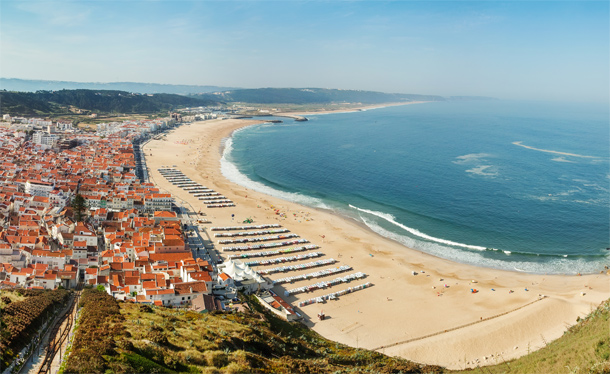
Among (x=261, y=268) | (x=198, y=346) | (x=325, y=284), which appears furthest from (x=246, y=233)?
(x=198, y=346)

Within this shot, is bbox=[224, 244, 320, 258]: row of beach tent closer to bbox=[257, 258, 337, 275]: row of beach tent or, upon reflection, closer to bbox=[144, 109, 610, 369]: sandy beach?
bbox=[144, 109, 610, 369]: sandy beach

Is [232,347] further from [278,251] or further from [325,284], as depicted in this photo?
[278,251]

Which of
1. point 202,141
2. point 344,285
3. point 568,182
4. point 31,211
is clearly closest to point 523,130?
point 568,182

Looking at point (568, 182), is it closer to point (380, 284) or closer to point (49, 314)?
point (380, 284)

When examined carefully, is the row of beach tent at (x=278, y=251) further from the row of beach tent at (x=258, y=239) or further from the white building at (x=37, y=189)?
the white building at (x=37, y=189)

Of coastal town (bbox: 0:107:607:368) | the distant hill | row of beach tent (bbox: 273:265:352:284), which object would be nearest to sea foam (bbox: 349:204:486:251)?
coastal town (bbox: 0:107:607:368)

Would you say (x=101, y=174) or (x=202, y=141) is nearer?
(x=101, y=174)

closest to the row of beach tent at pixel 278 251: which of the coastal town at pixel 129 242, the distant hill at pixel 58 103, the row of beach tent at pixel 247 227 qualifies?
the coastal town at pixel 129 242
